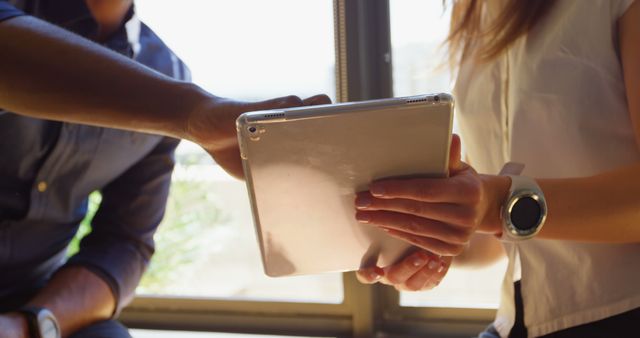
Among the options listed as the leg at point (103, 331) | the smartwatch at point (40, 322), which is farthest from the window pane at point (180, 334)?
the smartwatch at point (40, 322)

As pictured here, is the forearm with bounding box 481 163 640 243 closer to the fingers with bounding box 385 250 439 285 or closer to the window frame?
the fingers with bounding box 385 250 439 285

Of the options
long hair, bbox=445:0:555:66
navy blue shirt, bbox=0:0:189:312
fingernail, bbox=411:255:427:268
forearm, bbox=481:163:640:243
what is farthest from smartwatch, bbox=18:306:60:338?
long hair, bbox=445:0:555:66

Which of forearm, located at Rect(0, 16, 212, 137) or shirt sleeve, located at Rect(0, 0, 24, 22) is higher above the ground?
shirt sleeve, located at Rect(0, 0, 24, 22)

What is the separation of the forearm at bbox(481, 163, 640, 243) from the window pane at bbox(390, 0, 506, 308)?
0.66 metres

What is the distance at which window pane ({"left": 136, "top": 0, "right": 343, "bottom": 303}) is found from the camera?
154 cm

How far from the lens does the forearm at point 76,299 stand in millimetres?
1039

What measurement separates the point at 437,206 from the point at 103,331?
2.17 ft

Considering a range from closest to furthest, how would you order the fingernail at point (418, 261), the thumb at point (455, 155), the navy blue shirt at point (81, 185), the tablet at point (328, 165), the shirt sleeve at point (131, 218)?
1. the tablet at point (328, 165)
2. the thumb at point (455, 155)
3. the fingernail at point (418, 261)
4. the navy blue shirt at point (81, 185)
5. the shirt sleeve at point (131, 218)

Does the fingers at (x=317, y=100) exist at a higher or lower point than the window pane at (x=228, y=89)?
higher

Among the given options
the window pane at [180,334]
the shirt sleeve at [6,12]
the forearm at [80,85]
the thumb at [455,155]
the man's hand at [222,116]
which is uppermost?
the shirt sleeve at [6,12]

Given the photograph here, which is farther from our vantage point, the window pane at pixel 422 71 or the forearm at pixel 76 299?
the window pane at pixel 422 71

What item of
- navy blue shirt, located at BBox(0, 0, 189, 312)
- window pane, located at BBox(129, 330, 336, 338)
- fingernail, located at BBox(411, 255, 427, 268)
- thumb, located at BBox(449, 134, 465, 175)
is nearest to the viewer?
thumb, located at BBox(449, 134, 465, 175)

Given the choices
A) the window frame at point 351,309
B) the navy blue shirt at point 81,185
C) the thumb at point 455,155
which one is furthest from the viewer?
the window frame at point 351,309

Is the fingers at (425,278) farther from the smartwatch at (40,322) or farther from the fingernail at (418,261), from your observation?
the smartwatch at (40,322)
